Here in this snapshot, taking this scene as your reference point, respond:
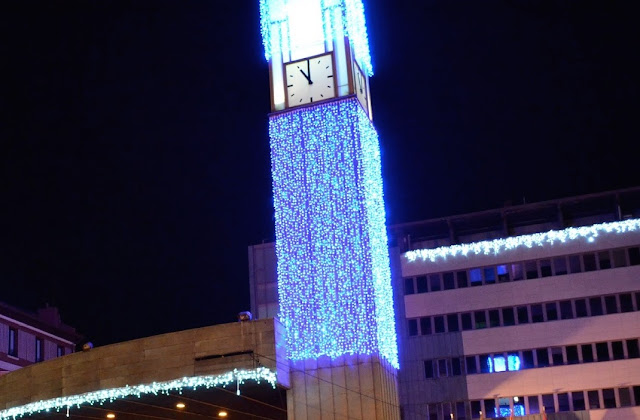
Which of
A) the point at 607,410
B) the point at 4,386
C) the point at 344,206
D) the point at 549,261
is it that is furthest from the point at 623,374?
the point at 4,386

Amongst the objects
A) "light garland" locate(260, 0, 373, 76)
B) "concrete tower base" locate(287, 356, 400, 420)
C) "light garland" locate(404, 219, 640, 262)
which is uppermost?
"light garland" locate(260, 0, 373, 76)

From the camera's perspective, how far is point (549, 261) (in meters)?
45.2

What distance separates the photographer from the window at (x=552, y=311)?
4444 centimetres

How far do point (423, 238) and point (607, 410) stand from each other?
13009 mm

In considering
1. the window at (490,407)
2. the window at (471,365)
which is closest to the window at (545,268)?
the window at (471,365)

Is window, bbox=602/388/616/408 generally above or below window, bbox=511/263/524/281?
below

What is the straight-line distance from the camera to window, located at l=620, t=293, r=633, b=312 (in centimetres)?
4338

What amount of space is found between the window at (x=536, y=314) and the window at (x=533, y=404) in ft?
12.3

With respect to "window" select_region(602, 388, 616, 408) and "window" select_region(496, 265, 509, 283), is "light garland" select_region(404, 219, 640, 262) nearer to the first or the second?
"window" select_region(496, 265, 509, 283)

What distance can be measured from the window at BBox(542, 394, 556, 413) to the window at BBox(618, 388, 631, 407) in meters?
3.12

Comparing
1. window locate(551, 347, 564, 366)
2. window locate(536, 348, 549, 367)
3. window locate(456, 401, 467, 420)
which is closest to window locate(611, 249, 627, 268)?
window locate(551, 347, 564, 366)

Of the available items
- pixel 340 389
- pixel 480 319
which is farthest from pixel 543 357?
pixel 340 389

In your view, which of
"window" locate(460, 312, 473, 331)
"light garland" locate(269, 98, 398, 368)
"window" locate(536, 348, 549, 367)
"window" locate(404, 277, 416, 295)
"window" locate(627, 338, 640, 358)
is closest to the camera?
"light garland" locate(269, 98, 398, 368)

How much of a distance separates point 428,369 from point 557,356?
255 inches
